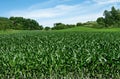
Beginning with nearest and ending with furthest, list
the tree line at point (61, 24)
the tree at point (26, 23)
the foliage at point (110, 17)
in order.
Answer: the tree line at point (61, 24)
the foliage at point (110, 17)
the tree at point (26, 23)

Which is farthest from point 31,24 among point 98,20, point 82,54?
point 82,54

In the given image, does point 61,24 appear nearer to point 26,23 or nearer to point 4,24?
point 4,24

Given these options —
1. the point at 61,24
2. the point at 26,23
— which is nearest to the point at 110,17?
the point at 61,24

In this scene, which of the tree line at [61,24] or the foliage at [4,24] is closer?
the foliage at [4,24]

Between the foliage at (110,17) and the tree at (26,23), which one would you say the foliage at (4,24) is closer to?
the tree at (26,23)

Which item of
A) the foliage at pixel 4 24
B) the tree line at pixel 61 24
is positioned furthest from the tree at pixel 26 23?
the foliage at pixel 4 24

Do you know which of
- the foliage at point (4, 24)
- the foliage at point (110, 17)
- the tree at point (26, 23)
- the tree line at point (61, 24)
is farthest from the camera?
the tree at point (26, 23)

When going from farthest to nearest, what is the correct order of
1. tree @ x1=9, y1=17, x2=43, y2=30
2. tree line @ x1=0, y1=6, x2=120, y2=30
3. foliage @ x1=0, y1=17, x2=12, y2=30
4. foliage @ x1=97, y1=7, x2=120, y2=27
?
tree @ x1=9, y1=17, x2=43, y2=30 → foliage @ x1=97, y1=7, x2=120, y2=27 → tree line @ x1=0, y1=6, x2=120, y2=30 → foliage @ x1=0, y1=17, x2=12, y2=30

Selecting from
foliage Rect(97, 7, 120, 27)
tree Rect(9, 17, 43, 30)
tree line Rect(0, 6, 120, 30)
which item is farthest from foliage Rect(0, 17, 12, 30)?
foliage Rect(97, 7, 120, 27)

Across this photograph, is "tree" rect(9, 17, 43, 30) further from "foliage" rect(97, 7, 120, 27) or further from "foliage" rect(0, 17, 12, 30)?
"foliage" rect(97, 7, 120, 27)

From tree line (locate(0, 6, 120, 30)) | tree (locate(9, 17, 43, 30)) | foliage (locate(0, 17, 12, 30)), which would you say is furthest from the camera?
tree (locate(9, 17, 43, 30))

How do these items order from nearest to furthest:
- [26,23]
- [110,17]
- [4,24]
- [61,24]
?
[4,24], [61,24], [110,17], [26,23]

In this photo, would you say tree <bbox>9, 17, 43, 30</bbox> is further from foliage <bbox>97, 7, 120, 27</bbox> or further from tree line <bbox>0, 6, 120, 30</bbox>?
foliage <bbox>97, 7, 120, 27</bbox>

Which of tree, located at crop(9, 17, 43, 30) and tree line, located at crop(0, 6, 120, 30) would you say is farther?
tree, located at crop(9, 17, 43, 30)
